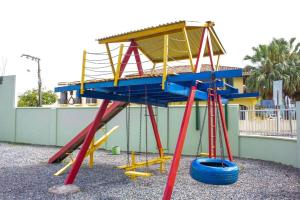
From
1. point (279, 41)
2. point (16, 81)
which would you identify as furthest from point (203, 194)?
point (279, 41)

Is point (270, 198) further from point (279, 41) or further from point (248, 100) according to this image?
point (279, 41)

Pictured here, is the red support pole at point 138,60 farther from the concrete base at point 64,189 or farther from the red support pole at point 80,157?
the concrete base at point 64,189

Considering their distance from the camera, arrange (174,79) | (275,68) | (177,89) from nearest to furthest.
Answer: (174,79) → (177,89) → (275,68)

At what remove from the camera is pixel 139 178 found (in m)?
7.84

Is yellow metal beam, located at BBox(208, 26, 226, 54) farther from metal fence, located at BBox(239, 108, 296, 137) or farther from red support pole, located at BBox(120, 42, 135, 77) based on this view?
metal fence, located at BBox(239, 108, 296, 137)

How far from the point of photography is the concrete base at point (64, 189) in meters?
6.39

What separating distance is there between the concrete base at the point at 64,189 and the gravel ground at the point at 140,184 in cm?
15

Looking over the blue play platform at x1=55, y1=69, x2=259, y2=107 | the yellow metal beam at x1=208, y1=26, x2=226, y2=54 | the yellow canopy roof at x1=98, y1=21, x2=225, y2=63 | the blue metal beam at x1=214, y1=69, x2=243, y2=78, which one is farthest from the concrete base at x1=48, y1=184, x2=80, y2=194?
the yellow metal beam at x1=208, y1=26, x2=226, y2=54

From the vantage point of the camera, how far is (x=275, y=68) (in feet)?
102

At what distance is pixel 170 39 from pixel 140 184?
12.9ft

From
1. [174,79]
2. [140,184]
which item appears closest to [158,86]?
[174,79]

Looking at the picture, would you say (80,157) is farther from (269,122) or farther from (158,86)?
(269,122)

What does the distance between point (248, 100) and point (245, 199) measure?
4.24m

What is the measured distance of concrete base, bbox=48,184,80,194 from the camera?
6.39 meters
